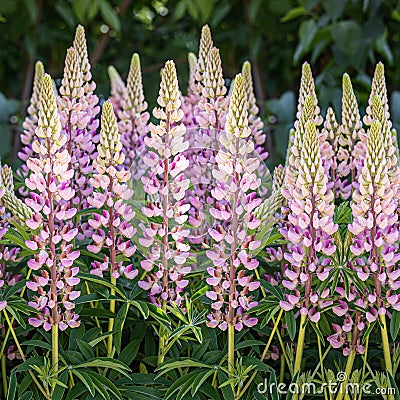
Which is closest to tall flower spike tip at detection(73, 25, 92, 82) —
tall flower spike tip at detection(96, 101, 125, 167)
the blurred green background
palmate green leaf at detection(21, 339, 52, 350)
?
tall flower spike tip at detection(96, 101, 125, 167)

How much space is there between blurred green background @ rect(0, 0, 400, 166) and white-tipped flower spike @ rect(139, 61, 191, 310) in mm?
1186

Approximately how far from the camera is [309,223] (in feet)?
3.27

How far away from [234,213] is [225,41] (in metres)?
2.72

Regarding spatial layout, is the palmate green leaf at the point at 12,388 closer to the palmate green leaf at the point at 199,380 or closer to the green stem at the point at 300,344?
the palmate green leaf at the point at 199,380

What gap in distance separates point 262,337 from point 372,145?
1.37 ft

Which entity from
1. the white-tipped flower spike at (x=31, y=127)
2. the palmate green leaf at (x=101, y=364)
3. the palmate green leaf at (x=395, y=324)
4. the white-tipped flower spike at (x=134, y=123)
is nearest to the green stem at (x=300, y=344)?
the palmate green leaf at (x=395, y=324)

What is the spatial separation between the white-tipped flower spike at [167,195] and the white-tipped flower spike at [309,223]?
154 mm

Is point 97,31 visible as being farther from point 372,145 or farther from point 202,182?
point 372,145

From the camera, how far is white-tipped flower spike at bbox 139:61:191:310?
3.42 ft

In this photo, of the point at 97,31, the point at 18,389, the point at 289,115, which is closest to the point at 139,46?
the point at 97,31

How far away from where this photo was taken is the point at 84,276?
1.06m

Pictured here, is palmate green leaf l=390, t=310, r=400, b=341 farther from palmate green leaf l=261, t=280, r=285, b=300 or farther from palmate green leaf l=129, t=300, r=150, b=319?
palmate green leaf l=129, t=300, r=150, b=319

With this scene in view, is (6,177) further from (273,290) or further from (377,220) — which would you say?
(377,220)

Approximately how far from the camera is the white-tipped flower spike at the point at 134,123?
1379mm
